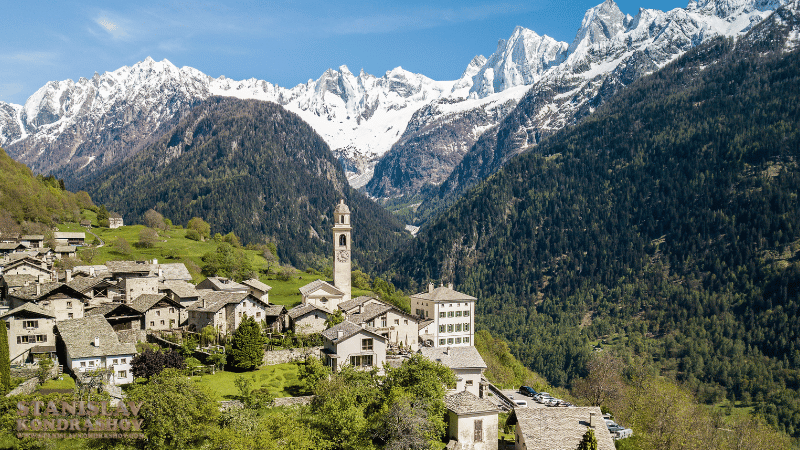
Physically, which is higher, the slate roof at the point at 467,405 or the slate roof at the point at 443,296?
the slate roof at the point at 443,296

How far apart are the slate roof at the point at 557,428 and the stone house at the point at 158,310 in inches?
1807

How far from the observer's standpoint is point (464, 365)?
64.9 metres

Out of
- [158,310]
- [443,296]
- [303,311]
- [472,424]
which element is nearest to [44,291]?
[158,310]

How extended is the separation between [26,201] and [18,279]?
66.5m

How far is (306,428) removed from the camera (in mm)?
46875

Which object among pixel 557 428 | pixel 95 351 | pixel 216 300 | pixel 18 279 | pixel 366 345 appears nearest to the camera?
pixel 557 428

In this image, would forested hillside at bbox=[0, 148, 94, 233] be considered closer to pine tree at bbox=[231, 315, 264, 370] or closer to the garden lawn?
pine tree at bbox=[231, 315, 264, 370]

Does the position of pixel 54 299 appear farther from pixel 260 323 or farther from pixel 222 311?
pixel 260 323

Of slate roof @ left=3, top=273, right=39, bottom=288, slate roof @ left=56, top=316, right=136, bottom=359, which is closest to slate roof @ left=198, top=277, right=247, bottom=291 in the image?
slate roof @ left=3, top=273, right=39, bottom=288

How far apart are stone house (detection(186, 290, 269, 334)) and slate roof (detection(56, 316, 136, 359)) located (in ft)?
44.8

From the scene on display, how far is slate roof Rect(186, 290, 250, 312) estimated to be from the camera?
7650cm

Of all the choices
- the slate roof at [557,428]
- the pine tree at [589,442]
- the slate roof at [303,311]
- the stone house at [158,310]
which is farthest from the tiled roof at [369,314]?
the pine tree at [589,442]

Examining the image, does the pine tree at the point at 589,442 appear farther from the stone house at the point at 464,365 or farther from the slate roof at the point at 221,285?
the slate roof at the point at 221,285

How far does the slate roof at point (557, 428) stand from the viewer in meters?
51.0
